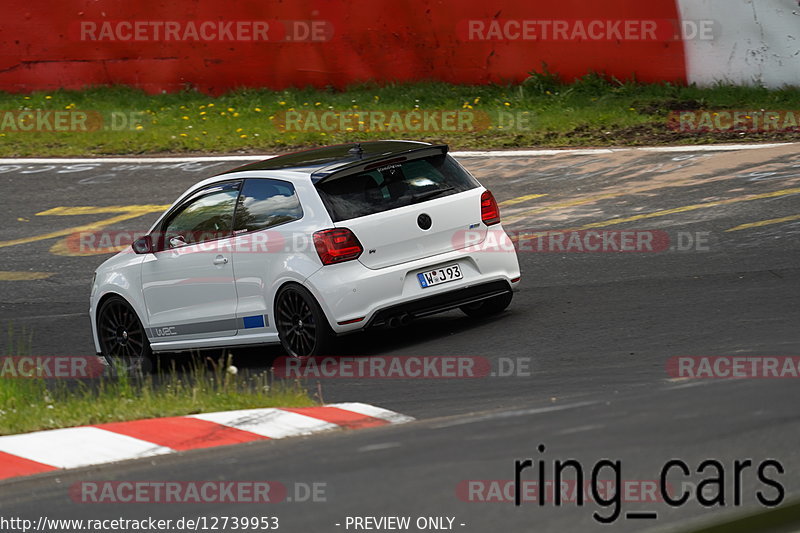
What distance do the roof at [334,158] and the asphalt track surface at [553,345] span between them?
4.76 feet

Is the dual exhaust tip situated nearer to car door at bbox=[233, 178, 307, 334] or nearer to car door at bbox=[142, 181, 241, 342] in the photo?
car door at bbox=[233, 178, 307, 334]

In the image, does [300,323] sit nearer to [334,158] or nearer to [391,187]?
[391,187]

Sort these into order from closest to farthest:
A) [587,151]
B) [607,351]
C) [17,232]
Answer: [607,351], [17,232], [587,151]

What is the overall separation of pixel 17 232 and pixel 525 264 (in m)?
6.84

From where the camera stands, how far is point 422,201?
941cm

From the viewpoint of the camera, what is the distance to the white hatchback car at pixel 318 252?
9.08 metres

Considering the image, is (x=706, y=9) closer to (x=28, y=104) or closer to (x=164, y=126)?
(x=164, y=126)

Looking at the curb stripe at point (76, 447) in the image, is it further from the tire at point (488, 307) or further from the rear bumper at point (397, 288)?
the tire at point (488, 307)

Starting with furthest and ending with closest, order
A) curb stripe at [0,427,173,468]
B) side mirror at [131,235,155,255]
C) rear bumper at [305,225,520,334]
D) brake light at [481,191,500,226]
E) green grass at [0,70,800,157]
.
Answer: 1. green grass at [0,70,800,157]
2. side mirror at [131,235,155,255]
3. brake light at [481,191,500,226]
4. rear bumper at [305,225,520,334]
5. curb stripe at [0,427,173,468]

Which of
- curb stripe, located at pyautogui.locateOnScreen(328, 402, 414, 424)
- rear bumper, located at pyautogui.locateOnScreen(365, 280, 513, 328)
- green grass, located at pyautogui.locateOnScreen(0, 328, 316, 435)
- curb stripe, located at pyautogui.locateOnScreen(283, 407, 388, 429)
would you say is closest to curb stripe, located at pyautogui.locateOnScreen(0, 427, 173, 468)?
green grass, located at pyautogui.locateOnScreen(0, 328, 316, 435)

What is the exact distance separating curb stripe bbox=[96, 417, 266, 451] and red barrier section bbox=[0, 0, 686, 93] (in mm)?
12676

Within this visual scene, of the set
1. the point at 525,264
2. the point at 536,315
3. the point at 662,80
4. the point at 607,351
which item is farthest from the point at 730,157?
the point at 607,351

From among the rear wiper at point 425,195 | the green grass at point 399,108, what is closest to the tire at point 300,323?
the rear wiper at point 425,195

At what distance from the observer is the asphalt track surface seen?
5.21 meters
